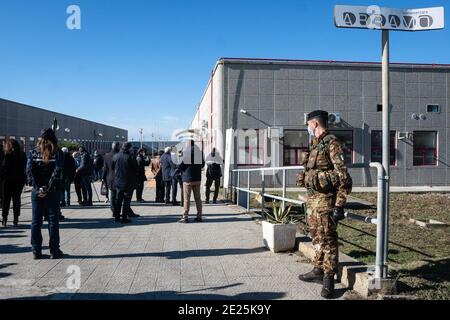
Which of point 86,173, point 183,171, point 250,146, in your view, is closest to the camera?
point 183,171

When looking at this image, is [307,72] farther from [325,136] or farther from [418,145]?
[325,136]

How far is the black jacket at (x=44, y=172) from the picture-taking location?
6430 millimetres

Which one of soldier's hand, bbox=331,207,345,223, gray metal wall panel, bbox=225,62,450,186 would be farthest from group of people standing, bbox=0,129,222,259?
gray metal wall panel, bbox=225,62,450,186

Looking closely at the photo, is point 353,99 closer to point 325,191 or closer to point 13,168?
point 13,168

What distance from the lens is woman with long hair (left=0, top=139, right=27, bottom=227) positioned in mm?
9180

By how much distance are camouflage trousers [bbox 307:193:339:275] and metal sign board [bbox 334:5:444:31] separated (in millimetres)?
1935

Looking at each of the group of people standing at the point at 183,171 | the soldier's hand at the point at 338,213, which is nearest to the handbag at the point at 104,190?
the group of people standing at the point at 183,171

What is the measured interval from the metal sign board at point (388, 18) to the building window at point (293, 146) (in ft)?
61.8

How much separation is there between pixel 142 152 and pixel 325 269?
11155 millimetres

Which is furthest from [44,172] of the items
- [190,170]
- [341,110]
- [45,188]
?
[341,110]

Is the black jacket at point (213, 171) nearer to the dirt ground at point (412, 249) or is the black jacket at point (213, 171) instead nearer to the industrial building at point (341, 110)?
the dirt ground at point (412, 249)

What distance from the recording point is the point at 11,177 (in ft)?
30.2

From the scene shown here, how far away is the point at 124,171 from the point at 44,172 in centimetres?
326
